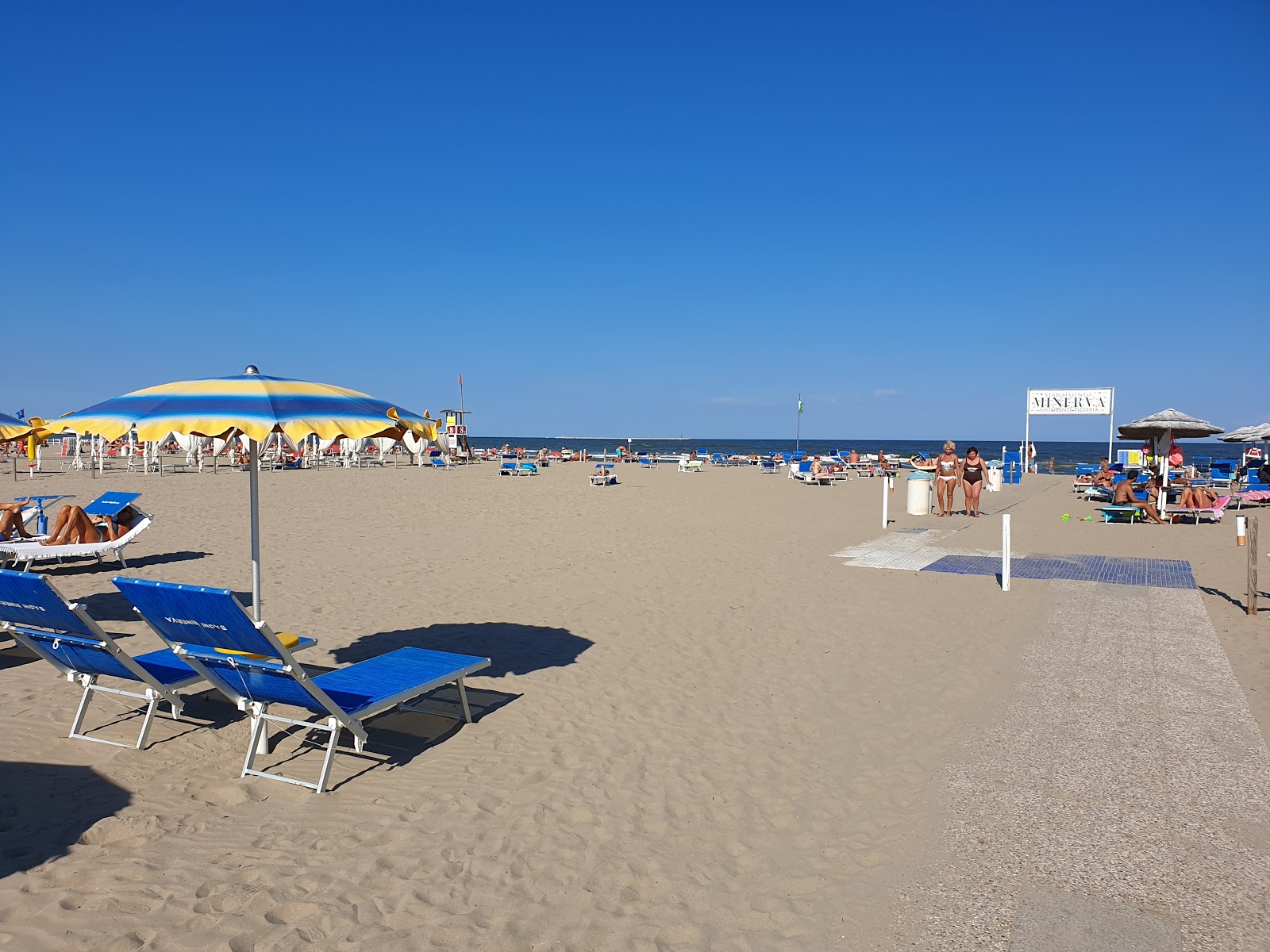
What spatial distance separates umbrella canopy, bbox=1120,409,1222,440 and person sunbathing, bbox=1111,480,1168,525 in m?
1.50

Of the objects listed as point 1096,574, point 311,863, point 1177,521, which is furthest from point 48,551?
point 1177,521

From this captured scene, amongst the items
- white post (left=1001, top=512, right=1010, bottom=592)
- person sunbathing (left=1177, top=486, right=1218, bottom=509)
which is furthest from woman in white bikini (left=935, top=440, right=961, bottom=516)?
white post (left=1001, top=512, right=1010, bottom=592)

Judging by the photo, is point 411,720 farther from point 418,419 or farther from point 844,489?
point 844,489

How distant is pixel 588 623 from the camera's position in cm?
700

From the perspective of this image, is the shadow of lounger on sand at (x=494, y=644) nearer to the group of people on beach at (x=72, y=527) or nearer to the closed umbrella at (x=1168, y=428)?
the group of people on beach at (x=72, y=527)

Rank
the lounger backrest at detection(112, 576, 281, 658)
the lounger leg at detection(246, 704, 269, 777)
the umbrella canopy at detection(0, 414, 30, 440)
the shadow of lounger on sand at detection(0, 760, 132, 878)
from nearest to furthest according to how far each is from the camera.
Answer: the shadow of lounger on sand at detection(0, 760, 132, 878)
the lounger backrest at detection(112, 576, 281, 658)
the lounger leg at detection(246, 704, 269, 777)
the umbrella canopy at detection(0, 414, 30, 440)

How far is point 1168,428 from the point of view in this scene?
683 inches

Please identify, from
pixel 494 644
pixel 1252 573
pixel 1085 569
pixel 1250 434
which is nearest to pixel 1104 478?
pixel 1250 434

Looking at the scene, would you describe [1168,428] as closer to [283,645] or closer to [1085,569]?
[1085,569]

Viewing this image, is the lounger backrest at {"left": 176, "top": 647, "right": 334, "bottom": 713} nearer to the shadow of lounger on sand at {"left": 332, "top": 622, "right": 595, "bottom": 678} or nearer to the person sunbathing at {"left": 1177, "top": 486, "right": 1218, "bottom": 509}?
the shadow of lounger on sand at {"left": 332, "top": 622, "right": 595, "bottom": 678}

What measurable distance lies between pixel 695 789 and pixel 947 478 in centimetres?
1430

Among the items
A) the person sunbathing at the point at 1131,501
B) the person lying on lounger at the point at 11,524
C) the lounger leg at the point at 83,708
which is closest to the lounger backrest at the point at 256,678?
the lounger leg at the point at 83,708

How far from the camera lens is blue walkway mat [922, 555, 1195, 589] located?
30.7ft

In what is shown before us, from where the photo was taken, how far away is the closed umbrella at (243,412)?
3.89m
